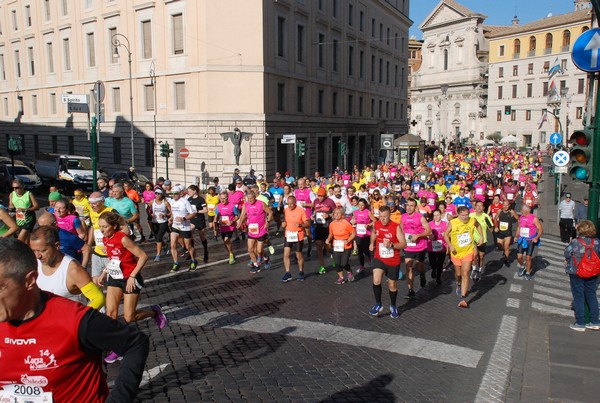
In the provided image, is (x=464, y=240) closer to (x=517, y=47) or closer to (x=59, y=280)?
(x=59, y=280)

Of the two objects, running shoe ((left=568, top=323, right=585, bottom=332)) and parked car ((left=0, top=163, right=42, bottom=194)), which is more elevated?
parked car ((left=0, top=163, right=42, bottom=194))

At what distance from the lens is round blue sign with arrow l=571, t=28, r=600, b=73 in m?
7.79

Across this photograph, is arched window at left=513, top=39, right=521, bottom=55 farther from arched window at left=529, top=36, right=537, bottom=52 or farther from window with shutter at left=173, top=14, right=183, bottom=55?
window with shutter at left=173, top=14, right=183, bottom=55

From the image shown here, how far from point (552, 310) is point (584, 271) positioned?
5.67 ft

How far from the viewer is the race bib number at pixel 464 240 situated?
9367 mm

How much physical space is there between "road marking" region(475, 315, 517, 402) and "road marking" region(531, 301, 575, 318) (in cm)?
118

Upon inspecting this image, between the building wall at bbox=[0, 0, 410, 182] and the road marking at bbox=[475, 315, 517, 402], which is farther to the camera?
the building wall at bbox=[0, 0, 410, 182]

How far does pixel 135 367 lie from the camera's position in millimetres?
2604

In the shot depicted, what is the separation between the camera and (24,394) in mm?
2676

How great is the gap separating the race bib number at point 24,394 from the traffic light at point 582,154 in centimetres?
764

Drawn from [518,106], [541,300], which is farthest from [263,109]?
[518,106]

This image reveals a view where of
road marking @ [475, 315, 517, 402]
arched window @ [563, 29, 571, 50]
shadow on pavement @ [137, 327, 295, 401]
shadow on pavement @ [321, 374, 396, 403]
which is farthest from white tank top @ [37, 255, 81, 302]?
arched window @ [563, 29, 571, 50]

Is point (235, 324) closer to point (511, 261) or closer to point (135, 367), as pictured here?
point (135, 367)

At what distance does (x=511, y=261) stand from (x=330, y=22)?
30336 mm
